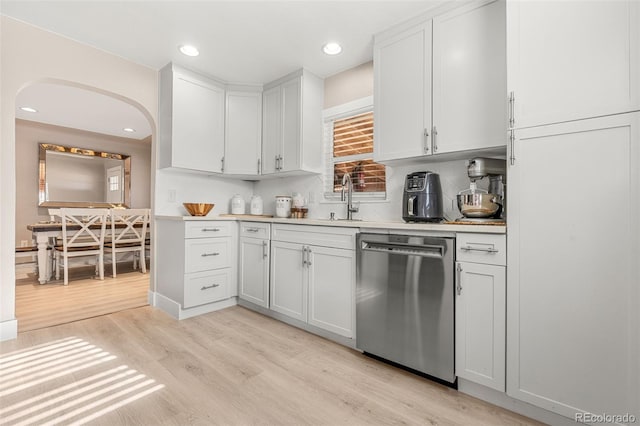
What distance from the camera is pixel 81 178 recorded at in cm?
552

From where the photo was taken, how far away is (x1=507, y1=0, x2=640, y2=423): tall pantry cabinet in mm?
1216

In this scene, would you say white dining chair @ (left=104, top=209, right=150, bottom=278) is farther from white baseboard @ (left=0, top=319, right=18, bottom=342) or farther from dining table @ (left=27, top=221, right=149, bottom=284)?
white baseboard @ (left=0, top=319, right=18, bottom=342)

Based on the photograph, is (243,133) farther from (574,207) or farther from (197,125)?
(574,207)

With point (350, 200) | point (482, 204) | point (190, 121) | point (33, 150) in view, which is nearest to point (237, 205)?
point (190, 121)

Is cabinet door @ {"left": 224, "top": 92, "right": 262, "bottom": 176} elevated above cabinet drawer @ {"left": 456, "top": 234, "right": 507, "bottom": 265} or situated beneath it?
elevated above

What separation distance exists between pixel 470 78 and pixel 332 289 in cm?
171

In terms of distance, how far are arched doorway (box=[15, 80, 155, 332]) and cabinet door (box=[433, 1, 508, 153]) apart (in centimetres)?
276

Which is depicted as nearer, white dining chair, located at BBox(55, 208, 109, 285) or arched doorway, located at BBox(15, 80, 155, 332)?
arched doorway, located at BBox(15, 80, 155, 332)

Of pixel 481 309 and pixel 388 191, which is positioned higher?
pixel 388 191

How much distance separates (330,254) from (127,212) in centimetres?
369

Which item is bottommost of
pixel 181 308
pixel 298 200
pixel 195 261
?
pixel 181 308

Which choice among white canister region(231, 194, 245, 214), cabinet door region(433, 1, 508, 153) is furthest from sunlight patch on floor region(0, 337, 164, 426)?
cabinet door region(433, 1, 508, 153)

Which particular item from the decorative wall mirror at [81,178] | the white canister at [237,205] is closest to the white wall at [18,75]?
the white canister at [237,205]

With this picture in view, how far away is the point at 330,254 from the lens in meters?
A: 2.22
